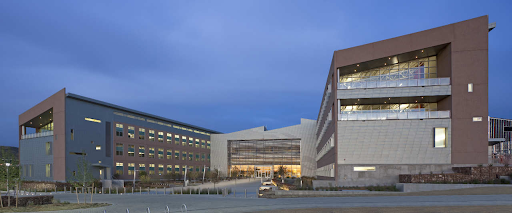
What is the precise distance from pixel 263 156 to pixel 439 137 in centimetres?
6620

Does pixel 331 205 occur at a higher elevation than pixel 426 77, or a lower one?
lower

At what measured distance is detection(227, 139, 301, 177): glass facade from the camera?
3816 inches

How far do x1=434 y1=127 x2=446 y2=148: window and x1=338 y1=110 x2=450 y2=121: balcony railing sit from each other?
4.53ft

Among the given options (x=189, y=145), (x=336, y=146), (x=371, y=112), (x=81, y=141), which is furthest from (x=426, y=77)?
(x=189, y=145)

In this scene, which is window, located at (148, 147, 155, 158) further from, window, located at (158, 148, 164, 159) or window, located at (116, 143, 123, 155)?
window, located at (116, 143, 123, 155)

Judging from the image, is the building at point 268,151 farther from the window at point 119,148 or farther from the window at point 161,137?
the window at point 119,148

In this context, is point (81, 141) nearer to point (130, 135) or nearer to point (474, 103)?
point (130, 135)

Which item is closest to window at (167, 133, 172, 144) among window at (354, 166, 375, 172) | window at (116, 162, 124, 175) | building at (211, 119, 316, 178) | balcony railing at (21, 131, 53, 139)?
window at (116, 162, 124, 175)

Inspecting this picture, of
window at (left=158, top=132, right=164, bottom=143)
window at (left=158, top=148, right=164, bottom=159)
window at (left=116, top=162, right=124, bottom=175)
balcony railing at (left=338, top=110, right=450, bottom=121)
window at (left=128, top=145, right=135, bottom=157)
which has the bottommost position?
window at (left=116, top=162, right=124, bottom=175)

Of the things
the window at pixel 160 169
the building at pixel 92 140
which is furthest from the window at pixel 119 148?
the window at pixel 160 169

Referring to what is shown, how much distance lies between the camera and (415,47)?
36.9 meters

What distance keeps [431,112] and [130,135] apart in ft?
187

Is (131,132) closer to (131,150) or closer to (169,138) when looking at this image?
(131,150)

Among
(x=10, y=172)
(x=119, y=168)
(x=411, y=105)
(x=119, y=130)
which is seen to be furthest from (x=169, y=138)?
(x=10, y=172)
